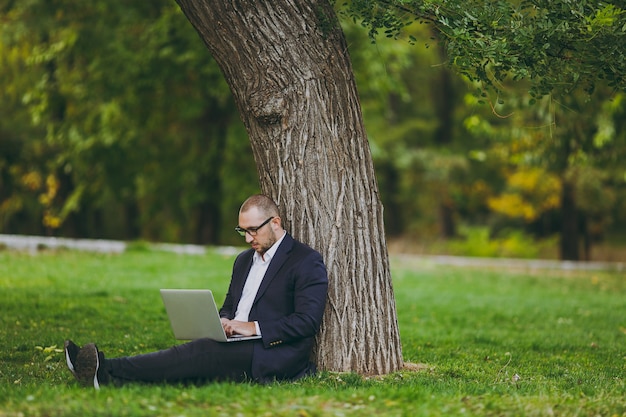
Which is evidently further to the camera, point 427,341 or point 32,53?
point 32,53

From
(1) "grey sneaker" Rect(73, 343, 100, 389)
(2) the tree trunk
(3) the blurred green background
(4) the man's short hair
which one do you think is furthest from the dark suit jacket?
(3) the blurred green background

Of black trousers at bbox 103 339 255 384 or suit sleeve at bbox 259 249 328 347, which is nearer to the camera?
black trousers at bbox 103 339 255 384

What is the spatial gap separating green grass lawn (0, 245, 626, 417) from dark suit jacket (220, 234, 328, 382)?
242 mm

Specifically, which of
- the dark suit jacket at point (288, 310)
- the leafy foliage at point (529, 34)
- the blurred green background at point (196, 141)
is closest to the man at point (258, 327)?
the dark suit jacket at point (288, 310)

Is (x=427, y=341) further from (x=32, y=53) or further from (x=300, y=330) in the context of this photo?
(x=32, y=53)

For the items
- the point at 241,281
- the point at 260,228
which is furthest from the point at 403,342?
the point at 260,228

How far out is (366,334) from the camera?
798 cm

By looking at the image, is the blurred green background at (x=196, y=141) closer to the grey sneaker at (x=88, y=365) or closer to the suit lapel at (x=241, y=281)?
the suit lapel at (x=241, y=281)

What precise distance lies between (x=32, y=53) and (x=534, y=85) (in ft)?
60.0

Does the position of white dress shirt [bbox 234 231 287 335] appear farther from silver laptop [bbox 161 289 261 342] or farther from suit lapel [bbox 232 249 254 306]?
silver laptop [bbox 161 289 261 342]

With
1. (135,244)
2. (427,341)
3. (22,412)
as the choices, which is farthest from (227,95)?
(22,412)

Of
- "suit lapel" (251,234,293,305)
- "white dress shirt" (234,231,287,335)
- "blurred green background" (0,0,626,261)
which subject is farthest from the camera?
"blurred green background" (0,0,626,261)

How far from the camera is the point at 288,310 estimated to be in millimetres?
7484

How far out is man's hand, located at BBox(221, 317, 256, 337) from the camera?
7227 millimetres
